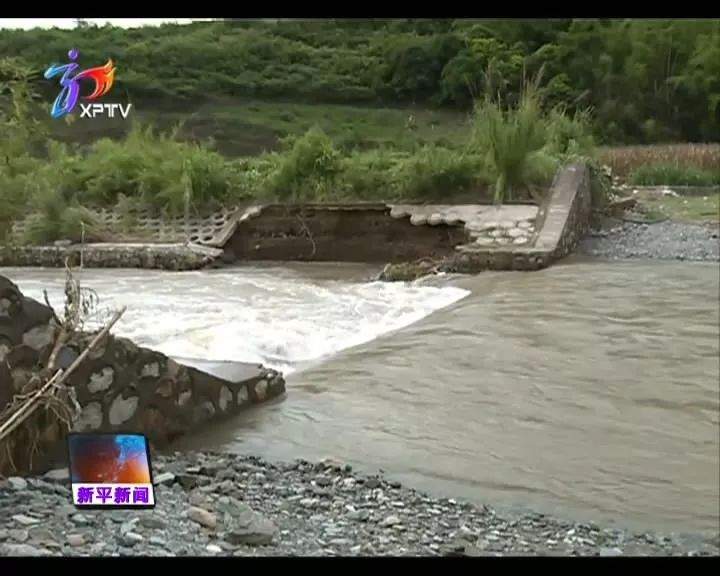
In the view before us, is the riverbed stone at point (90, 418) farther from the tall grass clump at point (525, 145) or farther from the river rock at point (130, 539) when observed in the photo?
the tall grass clump at point (525, 145)

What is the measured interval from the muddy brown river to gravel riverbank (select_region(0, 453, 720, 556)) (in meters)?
0.11

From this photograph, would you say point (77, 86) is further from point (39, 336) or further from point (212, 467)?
point (212, 467)

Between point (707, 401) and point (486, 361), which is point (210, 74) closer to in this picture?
point (486, 361)

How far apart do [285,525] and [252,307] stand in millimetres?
1836

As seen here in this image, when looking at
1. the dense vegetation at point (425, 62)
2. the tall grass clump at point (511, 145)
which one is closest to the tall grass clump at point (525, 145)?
the tall grass clump at point (511, 145)

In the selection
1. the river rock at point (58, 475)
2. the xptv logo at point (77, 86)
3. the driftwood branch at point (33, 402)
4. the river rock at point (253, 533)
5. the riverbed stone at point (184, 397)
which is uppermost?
the xptv logo at point (77, 86)

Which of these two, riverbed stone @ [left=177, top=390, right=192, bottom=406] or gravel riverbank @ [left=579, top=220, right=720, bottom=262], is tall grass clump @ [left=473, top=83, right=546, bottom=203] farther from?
riverbed stone @ [left=177, top=390, right=192, bottom=406]

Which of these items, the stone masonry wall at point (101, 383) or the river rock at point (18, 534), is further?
the stone masonry wall at point (101, 383)

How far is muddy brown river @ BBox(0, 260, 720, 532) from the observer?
1889mm

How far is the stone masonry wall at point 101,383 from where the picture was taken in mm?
1750

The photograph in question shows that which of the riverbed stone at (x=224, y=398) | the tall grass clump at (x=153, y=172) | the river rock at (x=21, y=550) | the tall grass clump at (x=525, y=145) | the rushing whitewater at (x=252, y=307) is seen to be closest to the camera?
the river rock at (x=21, y=550)

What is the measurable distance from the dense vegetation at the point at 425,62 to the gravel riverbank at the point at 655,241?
4.49ft

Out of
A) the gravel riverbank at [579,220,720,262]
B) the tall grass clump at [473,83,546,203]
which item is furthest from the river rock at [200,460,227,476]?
the gravel riverbank at [579,220,720,262]

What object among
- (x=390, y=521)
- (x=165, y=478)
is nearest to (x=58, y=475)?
(x=165, y=478)
